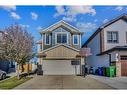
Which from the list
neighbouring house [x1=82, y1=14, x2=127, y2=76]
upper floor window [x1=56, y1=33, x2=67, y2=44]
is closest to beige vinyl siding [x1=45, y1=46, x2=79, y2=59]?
upper floor window [x1=56, y1=33, x2=67, y2=44]

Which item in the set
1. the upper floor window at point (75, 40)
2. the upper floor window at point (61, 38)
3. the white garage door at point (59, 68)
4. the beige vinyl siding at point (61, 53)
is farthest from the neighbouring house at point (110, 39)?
the upper floor window at point (61, 38)

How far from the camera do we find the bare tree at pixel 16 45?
27.0m

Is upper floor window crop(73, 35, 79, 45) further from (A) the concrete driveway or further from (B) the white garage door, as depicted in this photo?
(A) the concrete driveway

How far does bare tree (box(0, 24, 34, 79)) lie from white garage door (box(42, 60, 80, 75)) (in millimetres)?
5662

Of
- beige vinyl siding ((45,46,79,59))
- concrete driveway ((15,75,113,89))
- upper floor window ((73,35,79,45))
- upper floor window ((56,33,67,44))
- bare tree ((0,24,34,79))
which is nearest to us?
concrete driveway ((15,75,113,89))

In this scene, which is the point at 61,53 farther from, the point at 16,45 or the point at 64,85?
the point at 64,85

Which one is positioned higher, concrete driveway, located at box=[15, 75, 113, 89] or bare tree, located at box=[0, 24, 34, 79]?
bare tree, located at box=[0, 24, 34, 79]

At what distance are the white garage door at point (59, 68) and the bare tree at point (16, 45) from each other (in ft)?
18.6

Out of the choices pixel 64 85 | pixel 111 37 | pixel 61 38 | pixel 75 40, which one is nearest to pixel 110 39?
pixel 111 37

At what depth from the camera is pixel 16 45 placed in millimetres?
27203

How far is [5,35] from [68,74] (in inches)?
409

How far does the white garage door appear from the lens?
116 ft

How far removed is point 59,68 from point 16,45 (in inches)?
382
